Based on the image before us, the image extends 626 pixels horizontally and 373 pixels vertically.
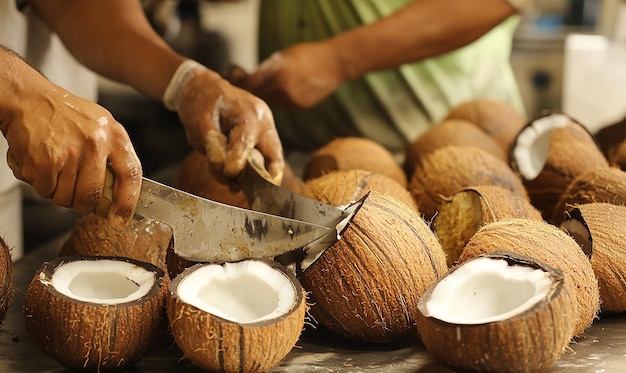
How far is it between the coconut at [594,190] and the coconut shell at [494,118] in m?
0.51

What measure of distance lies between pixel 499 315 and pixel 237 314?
390 mm

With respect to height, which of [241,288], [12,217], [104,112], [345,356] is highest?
[104,112]

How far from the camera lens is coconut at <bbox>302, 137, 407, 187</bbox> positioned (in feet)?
6.17

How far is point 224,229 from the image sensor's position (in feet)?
3.99

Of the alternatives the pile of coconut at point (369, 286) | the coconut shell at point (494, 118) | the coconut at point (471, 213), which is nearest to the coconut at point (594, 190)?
the pile of coconut at point (369, 286)

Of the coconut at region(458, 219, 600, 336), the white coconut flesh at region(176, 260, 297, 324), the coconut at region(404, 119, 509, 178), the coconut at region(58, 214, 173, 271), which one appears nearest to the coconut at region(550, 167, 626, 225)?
the coconut at region(458, 219, 600, 336)

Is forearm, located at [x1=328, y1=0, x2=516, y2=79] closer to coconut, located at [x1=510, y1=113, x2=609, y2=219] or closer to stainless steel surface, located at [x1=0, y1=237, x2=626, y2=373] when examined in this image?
coconut, located at [x1=510, y1=113, x2=609, y2=219]

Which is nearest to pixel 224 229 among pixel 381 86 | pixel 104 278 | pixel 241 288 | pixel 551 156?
pixel 241 288

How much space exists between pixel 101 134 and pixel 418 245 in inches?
21.3

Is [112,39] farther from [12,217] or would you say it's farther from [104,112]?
[104,112]

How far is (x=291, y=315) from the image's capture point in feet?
3.51

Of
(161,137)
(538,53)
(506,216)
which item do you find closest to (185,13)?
(161,137)

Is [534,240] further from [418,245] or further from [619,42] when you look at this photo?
[619,42]

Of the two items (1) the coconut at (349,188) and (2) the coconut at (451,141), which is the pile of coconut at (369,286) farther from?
(2) the coconut at (451,141)
